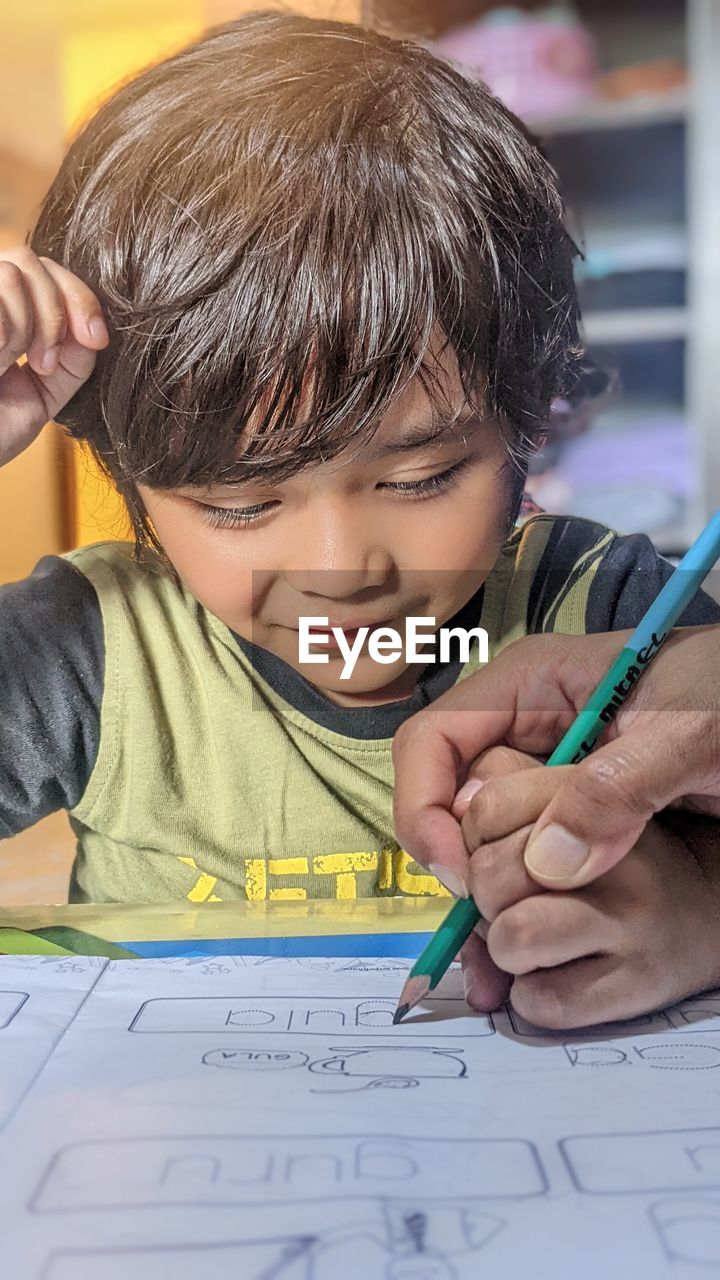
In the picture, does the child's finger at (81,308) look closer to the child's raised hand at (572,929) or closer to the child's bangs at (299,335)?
the child's bangs at (299,335)

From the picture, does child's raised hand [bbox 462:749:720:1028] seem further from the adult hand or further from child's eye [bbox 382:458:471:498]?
child's eye [bbox 382:458:471:498]

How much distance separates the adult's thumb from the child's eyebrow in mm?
123

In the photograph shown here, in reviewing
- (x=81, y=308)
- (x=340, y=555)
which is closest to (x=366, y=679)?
(x=340, y=555)

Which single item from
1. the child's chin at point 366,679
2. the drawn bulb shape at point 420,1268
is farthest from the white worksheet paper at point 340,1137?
the child's chin at point 366,679

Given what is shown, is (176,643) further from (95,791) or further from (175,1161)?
(175,1161)

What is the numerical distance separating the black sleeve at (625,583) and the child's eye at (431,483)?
7cm

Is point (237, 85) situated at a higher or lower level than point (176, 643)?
higher

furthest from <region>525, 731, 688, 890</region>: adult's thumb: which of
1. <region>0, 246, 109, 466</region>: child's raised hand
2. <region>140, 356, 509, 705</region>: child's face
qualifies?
<region>0, 246, 109, 466</region>: child's raised hand

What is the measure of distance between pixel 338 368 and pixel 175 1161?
23cm

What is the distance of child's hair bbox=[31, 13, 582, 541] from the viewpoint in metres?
0.34

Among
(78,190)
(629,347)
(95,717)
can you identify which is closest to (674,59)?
(629,347)

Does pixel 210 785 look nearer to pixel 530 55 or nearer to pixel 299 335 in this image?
pixel 299 335

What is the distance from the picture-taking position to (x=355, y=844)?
423mm

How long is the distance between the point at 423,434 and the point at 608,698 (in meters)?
0.11
